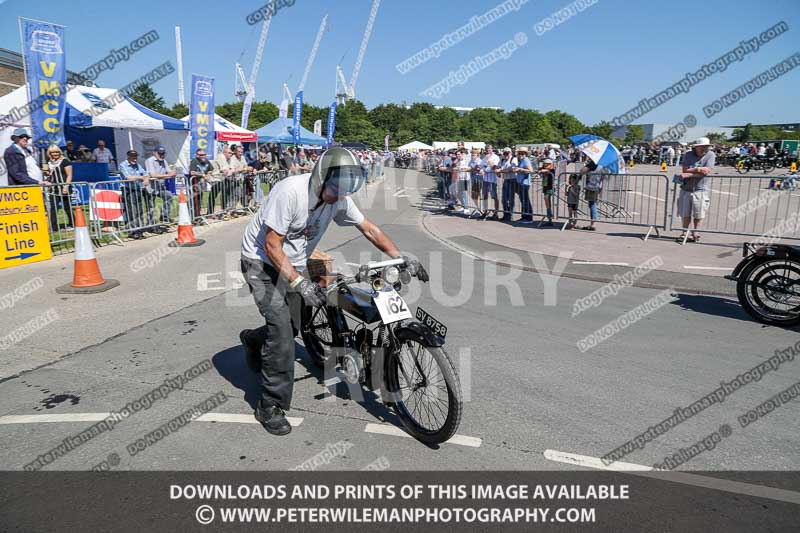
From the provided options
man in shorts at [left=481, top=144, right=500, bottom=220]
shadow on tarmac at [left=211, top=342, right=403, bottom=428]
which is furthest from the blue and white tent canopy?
shadow on tarmac at [left=211, top=342, right=403, bottom=428]

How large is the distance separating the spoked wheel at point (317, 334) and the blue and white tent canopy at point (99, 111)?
1353 centimetres

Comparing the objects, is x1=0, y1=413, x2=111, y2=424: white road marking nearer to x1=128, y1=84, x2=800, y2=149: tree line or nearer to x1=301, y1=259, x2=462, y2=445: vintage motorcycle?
x1=301, y1=259, x2=462, y2=445: vintage motorcycle

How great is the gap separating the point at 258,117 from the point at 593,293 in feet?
331

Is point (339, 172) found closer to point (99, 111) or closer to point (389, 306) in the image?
point (389, 306)

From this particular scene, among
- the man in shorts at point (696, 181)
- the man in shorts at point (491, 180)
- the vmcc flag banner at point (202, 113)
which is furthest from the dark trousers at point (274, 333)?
the vmcc flag banner at point (202, 113)

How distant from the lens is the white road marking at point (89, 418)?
384 cm

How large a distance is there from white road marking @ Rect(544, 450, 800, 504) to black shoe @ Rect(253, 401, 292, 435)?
5.76ft

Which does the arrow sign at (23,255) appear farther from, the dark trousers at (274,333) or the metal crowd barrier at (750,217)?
the metal crowd barrier at (750,217)

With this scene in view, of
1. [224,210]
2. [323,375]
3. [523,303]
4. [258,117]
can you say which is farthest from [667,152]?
[258,117]

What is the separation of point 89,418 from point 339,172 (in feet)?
8.50

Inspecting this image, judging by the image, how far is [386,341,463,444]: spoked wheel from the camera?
3258 millimetres

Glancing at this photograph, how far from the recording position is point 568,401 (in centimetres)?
419

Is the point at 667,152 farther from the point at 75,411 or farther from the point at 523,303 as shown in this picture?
the point at 75,411

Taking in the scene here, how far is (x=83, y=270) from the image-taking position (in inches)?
293
